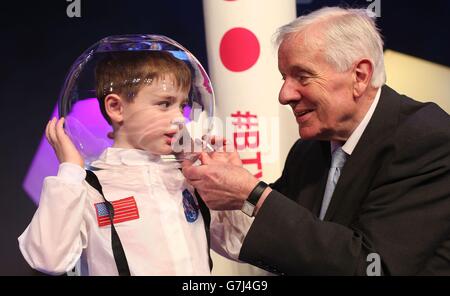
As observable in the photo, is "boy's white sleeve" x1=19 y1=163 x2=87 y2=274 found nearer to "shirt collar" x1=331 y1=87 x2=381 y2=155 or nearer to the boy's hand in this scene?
the boy's hand

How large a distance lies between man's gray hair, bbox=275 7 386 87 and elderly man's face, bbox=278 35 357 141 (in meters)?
0.03

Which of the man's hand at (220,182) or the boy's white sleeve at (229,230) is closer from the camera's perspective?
the man's hand at (220,182)

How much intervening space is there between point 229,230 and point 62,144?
55 cm

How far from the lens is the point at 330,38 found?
192 cm

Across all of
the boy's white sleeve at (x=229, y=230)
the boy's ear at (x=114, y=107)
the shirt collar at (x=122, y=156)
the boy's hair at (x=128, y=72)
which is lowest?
the boy's white sleeve at (x=229, y=230)

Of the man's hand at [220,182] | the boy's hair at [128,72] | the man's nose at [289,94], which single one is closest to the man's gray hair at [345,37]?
the man's nose at [289,94]

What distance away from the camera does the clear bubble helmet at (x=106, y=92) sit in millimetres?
1530

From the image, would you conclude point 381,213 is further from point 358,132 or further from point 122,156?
point 122,156

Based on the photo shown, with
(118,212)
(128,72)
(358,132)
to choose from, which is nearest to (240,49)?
(358,132)

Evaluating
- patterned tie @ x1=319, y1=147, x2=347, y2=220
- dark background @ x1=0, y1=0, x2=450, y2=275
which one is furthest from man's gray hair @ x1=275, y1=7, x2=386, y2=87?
dark background @ x1=0, y1=0, x2=450, y2=275

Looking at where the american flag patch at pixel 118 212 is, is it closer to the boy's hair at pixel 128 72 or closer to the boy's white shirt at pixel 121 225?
the boy's white shirt at pixel 121 225

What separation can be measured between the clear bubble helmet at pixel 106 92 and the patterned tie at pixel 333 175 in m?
0.58

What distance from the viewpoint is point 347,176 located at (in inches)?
74.0

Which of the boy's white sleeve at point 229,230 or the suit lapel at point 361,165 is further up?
the suit lapel at point 361,165
